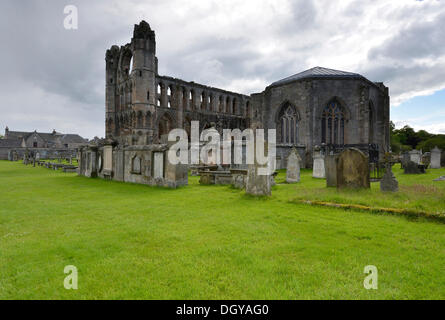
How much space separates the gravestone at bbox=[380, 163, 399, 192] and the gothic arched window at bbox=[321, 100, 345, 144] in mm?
15713

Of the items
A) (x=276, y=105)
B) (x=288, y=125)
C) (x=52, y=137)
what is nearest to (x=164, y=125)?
(x=276, y=105)

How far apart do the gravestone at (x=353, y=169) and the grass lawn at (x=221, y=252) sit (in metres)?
1.48

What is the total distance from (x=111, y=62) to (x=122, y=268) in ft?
140

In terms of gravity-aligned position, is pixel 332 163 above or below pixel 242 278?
above

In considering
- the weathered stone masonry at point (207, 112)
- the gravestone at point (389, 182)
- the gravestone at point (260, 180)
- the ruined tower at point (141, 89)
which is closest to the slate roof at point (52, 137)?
the weathered stone masonry at point (207, 112)

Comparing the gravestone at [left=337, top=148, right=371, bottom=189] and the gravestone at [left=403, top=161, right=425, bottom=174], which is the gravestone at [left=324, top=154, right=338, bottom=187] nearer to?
the gravestone at [left=337, top=148, right=371, bottom=189]

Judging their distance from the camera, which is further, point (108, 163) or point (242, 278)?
point (108, 163)

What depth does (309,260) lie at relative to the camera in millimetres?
2975

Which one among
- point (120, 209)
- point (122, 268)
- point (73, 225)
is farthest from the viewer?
point (120, 209)

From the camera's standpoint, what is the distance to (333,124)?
22578mm

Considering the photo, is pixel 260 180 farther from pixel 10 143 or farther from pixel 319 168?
pixel 10 143
